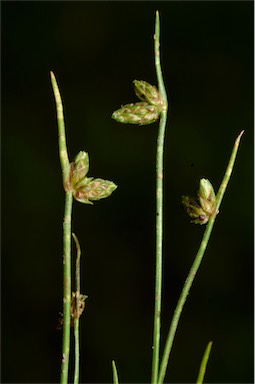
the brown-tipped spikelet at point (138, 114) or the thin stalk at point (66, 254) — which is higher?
the brown-tipped spikelet at point (138, 114)

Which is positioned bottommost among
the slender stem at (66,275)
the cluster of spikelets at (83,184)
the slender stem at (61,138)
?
the slender stem at (66,275)

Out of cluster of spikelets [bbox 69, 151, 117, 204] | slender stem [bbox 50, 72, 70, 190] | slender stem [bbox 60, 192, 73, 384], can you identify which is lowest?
slender stem [bbox 60, 192, 73, 384]

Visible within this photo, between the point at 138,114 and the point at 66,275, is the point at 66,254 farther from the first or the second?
the point at 138,114

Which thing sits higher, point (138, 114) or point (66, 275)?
point (138, 114)

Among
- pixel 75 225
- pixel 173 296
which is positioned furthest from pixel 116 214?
pixel 173 296

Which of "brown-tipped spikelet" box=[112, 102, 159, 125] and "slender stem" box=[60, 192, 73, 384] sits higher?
"brown-tipped spikelet" box=[112, 102, 159, 125]

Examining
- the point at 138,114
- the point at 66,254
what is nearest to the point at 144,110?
the point at 138,114

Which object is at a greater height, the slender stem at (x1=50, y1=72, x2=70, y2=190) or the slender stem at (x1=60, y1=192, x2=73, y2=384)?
the slender stem at (x1=50, y1=72, x2=70, y2=190)

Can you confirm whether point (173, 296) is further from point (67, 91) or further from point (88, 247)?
point (67, 91)

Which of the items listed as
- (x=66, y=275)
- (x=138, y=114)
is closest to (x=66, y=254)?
(x=66, y=275)

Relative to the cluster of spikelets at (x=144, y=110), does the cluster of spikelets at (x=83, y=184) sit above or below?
below

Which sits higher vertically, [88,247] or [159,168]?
[159,168]
